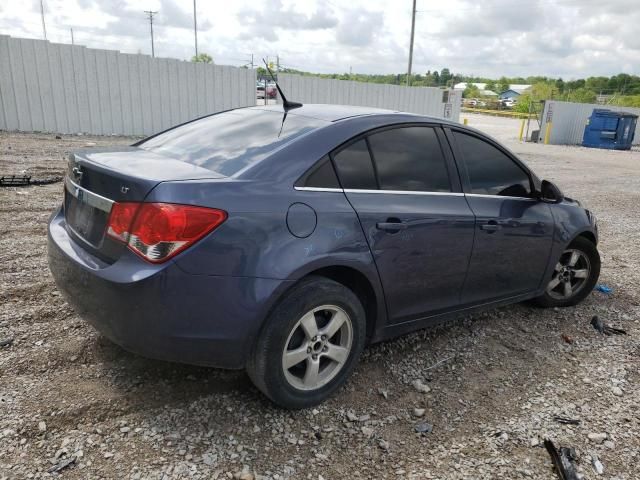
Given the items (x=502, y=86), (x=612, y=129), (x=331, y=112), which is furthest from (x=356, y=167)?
(x=502, y=86)

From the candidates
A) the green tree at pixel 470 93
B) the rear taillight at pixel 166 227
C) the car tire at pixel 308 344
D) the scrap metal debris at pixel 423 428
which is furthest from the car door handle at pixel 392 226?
the green tree at pixel 470 93

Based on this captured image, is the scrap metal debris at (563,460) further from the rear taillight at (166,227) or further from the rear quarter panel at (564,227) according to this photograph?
the rear taillight at (166,227)

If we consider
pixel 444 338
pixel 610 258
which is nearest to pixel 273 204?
pixel 444 338

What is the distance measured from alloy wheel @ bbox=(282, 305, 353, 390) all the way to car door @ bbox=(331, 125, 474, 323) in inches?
14.3

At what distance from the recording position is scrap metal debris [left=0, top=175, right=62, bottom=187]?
732cm

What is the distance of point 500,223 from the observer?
138 inches

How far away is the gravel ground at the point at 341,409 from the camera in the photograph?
2408 millimetres

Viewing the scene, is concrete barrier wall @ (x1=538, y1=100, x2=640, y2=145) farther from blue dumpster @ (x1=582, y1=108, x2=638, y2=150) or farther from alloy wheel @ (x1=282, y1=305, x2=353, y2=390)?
alloy wheel @ (x1=282, y1=305, x2=353, y2=390)

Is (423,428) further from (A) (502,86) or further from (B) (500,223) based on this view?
(A) (502,86)

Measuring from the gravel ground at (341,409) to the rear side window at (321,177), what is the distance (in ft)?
4.05

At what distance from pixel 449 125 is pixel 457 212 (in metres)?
0.64

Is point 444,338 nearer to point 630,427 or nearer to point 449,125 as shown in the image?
point 630,427

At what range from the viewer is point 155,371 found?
3.01m

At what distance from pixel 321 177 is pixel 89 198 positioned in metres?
1.23
